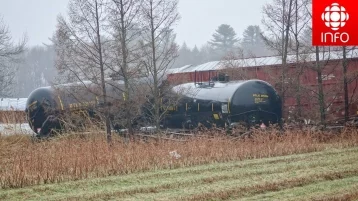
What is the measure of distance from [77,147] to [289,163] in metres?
5.45

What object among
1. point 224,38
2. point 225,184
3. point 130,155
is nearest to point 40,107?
point 130,155

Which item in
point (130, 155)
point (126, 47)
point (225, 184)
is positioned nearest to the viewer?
point (225, 184)

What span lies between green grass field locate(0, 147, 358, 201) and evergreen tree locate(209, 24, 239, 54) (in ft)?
231

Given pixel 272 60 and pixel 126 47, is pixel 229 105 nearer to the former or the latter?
pixel 126 47

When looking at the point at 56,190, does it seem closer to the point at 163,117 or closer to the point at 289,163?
the point at 289,163

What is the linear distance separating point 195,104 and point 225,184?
10.6 meters

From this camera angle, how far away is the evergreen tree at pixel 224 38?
81.4m

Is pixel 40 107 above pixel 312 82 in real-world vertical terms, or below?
below

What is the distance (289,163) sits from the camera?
1179cm

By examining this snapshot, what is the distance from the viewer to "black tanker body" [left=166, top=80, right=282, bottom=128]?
1858cm

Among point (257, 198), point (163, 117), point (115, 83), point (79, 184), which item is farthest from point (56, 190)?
point (163, 117)

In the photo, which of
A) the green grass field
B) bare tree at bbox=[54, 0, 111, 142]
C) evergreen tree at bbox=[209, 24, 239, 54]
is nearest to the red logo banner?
the green grass field

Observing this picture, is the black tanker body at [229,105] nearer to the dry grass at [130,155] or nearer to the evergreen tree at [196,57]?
the dry grass at [130,155]

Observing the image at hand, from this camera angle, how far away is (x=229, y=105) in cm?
1852
